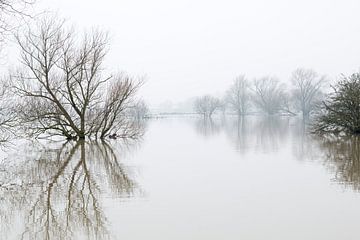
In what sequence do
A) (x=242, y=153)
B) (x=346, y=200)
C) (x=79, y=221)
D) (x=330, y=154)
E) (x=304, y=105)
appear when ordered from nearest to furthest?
(x=79, y=221), (x=346, y=200), (x=330, y=154), (x=242, y=153), (x=304, y=105)

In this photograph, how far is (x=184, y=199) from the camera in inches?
348

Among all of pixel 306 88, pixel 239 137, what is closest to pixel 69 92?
pixel 239 137

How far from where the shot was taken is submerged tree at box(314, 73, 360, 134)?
25.7 metres

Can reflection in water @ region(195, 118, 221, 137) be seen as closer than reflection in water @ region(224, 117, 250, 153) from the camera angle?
No

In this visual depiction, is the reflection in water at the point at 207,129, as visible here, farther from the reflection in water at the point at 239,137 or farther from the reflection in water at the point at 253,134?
the reflection in water at the point at 239,137

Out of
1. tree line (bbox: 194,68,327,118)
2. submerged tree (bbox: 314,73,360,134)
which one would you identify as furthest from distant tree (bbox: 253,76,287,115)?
submerged tree (bbox: 314,73,360,134)

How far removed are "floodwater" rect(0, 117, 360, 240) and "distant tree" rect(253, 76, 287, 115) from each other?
8726 cm

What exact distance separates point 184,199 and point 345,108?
20139mm

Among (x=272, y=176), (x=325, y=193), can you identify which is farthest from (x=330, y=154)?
(x=325, y=193)

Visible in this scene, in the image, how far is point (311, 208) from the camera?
7.76 meters

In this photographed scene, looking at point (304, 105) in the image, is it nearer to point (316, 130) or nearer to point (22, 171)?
point (316, 130)

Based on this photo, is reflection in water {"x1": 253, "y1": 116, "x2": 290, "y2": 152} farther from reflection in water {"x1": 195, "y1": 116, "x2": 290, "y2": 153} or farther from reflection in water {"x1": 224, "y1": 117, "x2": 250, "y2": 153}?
reflection in water {"x1": 224, "y1": 117, "x2": 250, "y2": 153}

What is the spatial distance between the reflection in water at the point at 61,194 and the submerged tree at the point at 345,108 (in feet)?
52.5

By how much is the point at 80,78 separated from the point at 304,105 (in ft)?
240
